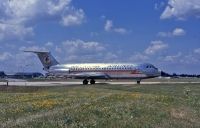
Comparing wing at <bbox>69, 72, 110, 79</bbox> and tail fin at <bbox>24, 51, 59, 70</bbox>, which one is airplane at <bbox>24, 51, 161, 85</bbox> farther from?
tail fin at <bbox>24, 51, 59, 70</bbox>

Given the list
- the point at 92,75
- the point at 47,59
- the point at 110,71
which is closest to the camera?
the point at 110,71

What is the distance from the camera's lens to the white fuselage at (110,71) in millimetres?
94438

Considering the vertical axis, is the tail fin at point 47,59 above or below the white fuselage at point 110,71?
above

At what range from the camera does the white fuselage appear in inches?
3718

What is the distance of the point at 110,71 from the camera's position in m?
95.4

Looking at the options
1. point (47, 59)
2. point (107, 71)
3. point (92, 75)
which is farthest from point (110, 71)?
point (47, 59)

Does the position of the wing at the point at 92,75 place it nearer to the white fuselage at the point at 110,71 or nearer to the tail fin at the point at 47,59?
the white fuselage at the point at 110,71

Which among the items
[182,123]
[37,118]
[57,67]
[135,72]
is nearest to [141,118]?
[182,123]

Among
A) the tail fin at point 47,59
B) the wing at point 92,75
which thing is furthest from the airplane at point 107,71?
the tail fin at point 47,59

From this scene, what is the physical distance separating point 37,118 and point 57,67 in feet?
266

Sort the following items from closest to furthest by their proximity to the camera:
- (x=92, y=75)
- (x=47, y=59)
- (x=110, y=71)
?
(x=110, y=71) → (x=92, y=75) → (x=47, y=59)

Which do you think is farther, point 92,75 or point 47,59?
point 47,59

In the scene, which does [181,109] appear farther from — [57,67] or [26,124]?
[57,67]

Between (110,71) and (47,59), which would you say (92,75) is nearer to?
(110,71)
